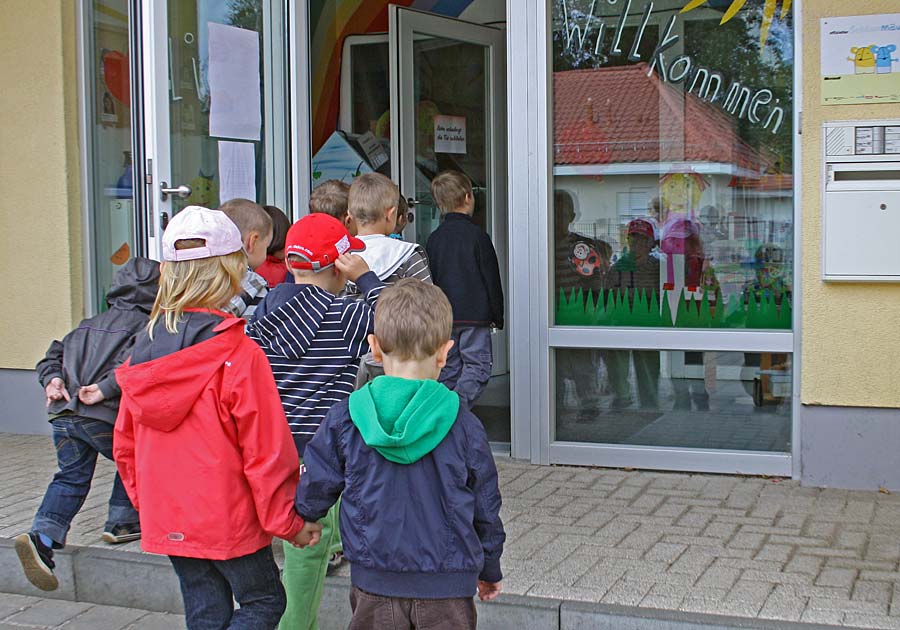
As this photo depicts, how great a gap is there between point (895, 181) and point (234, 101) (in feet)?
11.8

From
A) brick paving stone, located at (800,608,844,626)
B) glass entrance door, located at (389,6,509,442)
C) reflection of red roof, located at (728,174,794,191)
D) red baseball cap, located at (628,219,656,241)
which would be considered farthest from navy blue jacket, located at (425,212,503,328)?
brick paving stone, located at (800,608,844,626)

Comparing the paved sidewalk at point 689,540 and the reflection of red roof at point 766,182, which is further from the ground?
the reflection of red roof at point 766,182

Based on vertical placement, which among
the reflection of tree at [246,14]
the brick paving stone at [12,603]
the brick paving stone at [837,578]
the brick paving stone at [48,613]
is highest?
Result: the reflection of tree at [246,14]

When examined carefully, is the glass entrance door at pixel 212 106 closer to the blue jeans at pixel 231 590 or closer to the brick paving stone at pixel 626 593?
the blue jeans at pixel 231 590

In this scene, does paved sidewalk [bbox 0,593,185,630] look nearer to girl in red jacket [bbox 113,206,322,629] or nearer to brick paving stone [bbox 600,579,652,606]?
girl in red jacket [bbox 113,206,322,629]

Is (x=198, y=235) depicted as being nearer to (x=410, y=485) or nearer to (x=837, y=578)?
(x=410, y=485)

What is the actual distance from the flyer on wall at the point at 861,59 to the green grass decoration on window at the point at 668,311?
1.06 meters

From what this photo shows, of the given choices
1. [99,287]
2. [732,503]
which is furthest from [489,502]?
[99,287]

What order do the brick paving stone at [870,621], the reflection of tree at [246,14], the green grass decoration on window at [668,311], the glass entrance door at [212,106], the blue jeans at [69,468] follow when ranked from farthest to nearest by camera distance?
the reflection of tree at [246,14] → the glass entrance door at [212,106] → the green grass decoration on window at [668,311] → the blue jeans at [69,468] → the brick paving stone at [870,621]

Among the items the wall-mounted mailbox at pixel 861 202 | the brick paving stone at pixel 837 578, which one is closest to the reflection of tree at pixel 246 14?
the wall-mounted mailbox at pixel 861 202

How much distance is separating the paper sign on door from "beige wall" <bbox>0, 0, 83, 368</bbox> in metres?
2.75

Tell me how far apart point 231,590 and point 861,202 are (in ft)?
11.7

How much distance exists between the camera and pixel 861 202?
5.41 m

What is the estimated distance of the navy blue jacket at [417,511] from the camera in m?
2.89
